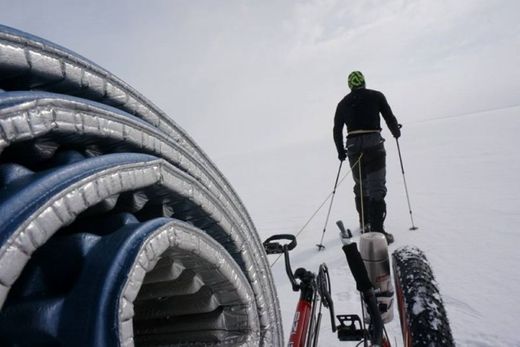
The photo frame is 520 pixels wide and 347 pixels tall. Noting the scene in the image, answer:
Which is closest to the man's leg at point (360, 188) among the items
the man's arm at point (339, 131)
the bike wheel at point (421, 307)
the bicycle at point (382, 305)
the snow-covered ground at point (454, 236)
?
the man's arm at point (339, 131)

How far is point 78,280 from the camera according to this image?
1.18 metres

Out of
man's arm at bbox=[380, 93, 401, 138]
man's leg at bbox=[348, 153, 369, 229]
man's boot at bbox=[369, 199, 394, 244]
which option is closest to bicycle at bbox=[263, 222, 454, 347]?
man's boot at bbox=[369, 199, 394, 244]

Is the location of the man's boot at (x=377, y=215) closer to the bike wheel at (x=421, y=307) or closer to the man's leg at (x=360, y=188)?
the man's leg at (x=360, y=188)

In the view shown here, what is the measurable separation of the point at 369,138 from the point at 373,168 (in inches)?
18.3

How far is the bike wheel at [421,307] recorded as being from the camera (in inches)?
76.6

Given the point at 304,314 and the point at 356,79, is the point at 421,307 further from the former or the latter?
the point at 356,79

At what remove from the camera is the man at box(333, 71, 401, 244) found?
5688 millimetres

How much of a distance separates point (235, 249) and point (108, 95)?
3.81 ft

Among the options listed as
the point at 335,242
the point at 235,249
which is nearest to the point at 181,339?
the point at 235,249

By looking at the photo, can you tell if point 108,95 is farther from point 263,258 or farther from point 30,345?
point 263,258

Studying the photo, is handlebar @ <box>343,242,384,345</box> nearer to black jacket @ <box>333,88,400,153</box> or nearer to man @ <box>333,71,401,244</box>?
man @ <box>333,71,401,244</box>

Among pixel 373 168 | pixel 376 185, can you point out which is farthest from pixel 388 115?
pixel 376 185

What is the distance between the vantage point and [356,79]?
18.7 feet

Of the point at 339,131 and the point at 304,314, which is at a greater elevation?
the point at 339,131
